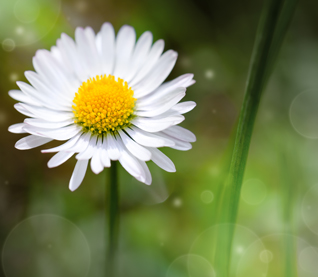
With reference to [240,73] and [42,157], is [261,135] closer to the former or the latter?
[240,73]

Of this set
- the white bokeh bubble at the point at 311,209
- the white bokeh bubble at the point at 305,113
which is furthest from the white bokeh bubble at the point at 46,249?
the white bokeh bubble at the point at 305,113

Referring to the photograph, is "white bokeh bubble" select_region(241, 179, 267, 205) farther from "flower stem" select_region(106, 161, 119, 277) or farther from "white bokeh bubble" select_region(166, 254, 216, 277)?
"flower stem" select_region(106, 161, 119, 277)

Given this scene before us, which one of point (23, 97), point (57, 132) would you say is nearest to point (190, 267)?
point (57, 132)

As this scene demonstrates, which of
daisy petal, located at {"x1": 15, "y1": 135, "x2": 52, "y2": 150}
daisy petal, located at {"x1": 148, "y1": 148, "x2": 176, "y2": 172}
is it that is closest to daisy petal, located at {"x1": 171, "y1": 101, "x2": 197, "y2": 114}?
daisy petal, located at {"x1": 148, "y1": 148, "x2": 176, "y2": 172}

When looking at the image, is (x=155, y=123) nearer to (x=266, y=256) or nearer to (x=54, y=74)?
(x=54, y=74)

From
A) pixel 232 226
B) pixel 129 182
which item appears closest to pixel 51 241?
pixel 129 182

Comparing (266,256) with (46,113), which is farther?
(266,256)
